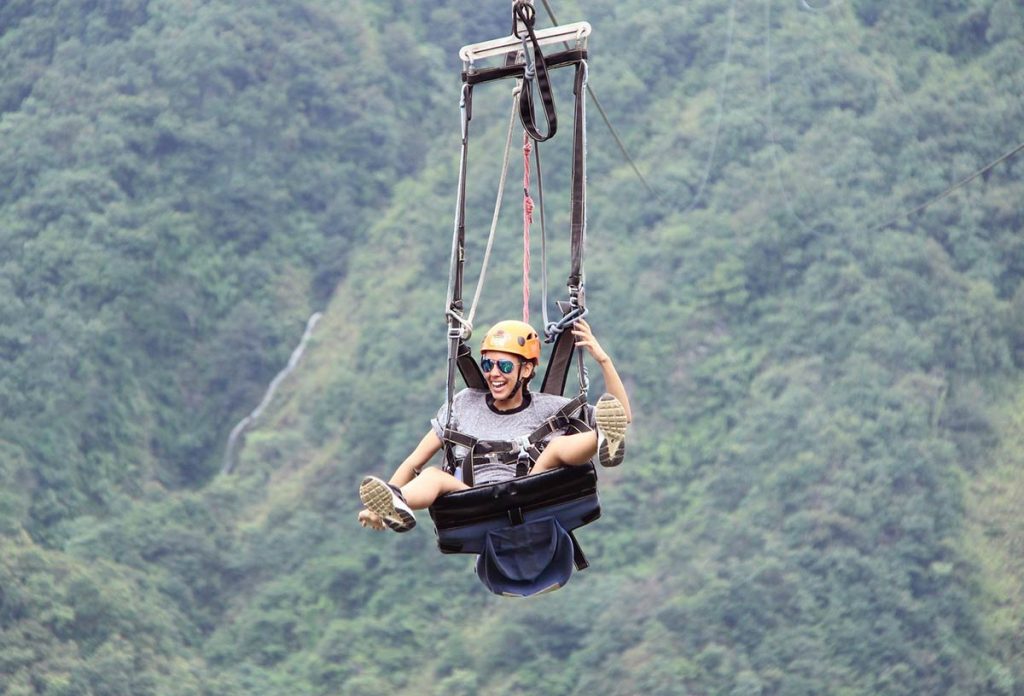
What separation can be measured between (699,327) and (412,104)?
6768 millimetres

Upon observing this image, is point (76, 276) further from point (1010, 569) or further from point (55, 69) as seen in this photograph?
point (1010, 569)

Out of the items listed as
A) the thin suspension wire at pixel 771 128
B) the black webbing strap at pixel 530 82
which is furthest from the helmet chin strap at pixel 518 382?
the thin suspension wire at pixel 771 128

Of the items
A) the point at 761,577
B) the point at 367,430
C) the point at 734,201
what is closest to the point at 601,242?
the point at 734,201

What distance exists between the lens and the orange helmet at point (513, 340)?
803 centimetres

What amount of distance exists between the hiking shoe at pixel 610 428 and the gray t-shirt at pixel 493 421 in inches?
28.5

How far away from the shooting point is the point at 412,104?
31641mm

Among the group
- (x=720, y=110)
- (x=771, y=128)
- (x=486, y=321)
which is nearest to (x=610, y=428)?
(x=486, y=321)

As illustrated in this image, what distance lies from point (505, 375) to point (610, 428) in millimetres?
878

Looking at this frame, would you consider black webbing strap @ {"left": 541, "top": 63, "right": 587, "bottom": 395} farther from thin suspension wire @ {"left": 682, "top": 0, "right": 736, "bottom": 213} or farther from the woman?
thin suspension wire @ {"left": 682, "top": 0, "right": 736, "bottom": 213}

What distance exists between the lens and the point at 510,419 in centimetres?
821

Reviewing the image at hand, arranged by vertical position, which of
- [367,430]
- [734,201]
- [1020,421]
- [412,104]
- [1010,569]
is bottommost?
[1010,569]

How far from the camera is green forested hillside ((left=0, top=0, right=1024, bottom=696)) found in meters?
24.1

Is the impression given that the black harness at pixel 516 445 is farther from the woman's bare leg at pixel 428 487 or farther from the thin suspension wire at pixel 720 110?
the thin suspension wire at pixel 720 110

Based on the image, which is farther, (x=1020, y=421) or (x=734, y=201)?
(x=734, y=201)
